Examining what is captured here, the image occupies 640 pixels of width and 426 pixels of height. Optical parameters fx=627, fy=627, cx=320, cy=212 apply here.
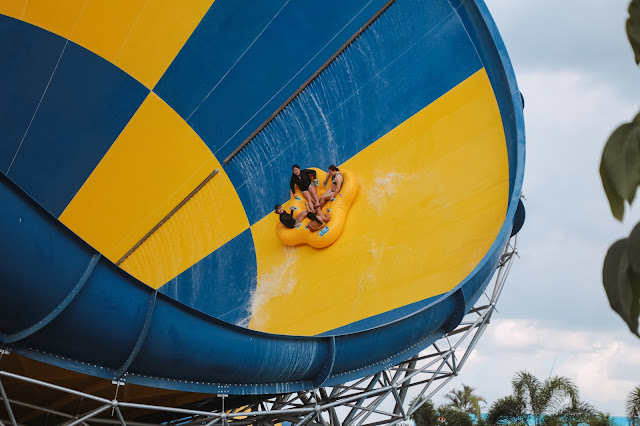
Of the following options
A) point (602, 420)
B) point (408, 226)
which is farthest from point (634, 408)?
point (408, 226)

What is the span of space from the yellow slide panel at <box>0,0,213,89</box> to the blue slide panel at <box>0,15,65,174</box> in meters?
0.19

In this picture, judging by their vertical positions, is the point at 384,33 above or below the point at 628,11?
above

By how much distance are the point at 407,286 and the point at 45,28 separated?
5746mm

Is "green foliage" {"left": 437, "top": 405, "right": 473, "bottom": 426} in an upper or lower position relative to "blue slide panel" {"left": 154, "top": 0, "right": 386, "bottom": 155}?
lower

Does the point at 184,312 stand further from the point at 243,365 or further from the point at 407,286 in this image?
the point at 407,286

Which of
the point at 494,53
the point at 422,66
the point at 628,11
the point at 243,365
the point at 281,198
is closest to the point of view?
the point at 628,11

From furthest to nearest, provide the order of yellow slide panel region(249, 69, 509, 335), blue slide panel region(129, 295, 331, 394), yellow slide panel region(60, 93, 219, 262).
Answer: yellow slide panel region(60, 93, 219, 262), yellow slide panel region(249, 69, 509, 335), blue slide panel region(129, 295, 331, 394)

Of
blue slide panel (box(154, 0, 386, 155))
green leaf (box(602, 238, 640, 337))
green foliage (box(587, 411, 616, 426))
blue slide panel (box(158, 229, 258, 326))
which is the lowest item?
green leaf (box(602, 238, 640, 337))

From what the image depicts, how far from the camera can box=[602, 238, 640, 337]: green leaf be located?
913 mm

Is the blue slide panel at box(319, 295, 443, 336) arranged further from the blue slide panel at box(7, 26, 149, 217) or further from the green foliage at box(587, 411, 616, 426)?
the green foliage at box(587, 411, 616, 426)

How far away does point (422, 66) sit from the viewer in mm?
7477

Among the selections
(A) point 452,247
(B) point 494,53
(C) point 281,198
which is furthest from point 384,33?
(A) point 452,247

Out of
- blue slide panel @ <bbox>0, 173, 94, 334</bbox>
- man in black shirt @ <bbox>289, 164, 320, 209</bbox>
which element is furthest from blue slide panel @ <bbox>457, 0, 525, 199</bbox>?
blue slide panel @ <bbox>0, 173, 94, 334</bbox>

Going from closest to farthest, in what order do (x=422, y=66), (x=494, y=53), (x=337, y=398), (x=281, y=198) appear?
1. (x=337, y=398)
2. (x=494, y=53)
3. (x=422, y=66)
4. (x=281, y=198)
